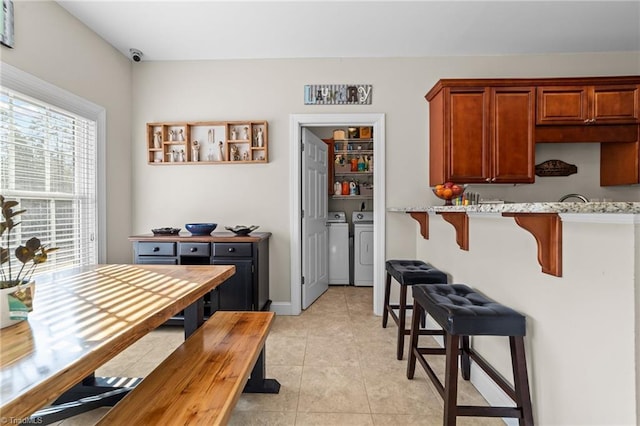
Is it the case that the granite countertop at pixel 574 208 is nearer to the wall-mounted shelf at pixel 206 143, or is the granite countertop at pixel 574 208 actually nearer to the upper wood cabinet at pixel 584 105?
the upper wood cabinet at pixel 584 105

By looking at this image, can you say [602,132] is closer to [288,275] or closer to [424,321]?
[424,321]

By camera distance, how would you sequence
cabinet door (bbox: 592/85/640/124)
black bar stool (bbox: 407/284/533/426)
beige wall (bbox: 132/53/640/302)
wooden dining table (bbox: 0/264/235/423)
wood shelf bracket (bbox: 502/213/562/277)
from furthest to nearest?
beige wall (bbox: 132/53/640/302), cabinet door (bbox: 592/85/640/124), black bar stool (bbox: 407/284/533/426), wood shelf bracket (bbox: 502/213/562/277), wooden dining table (bbox: 0/264/235/423)

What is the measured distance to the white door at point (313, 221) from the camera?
10.4 ft

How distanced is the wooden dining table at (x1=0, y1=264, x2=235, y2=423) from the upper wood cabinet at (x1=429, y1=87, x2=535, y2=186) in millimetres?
2306

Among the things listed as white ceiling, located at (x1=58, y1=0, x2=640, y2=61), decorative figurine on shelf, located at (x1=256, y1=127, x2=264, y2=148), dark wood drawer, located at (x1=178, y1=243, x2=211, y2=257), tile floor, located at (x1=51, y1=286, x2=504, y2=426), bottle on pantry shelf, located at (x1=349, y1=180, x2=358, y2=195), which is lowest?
tile floor, located at (x1=51, y1=286, x2=504, y2=426)

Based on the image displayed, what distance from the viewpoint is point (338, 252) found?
4.20 meters

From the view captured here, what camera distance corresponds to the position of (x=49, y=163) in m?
2.25

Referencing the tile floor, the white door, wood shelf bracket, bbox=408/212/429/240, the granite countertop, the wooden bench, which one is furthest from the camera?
the white door

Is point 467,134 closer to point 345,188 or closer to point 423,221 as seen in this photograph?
point 423,221

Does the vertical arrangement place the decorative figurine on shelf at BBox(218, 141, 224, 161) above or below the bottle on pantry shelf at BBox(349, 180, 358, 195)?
above

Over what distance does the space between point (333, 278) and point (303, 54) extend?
2884 millimetres

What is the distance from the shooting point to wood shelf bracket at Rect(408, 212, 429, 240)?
2734mm

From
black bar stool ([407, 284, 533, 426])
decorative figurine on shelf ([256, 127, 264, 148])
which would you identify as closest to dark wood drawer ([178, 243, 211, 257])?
decorative figurine on shelf ([256, 127, 264, 148])

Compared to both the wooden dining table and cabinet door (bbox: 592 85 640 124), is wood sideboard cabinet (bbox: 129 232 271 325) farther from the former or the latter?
cabinet door (bbox: 592 85 640 124)
